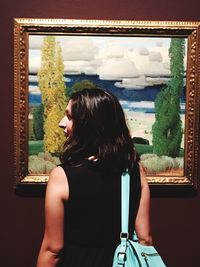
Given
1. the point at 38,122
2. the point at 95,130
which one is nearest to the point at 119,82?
the point at 38,122

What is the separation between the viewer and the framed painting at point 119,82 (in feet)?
7.51

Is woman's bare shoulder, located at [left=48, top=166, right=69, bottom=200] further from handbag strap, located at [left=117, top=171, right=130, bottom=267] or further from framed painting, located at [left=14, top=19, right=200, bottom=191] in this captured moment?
framed painting, located at [left=14, top=19, right=200, bottom=191]

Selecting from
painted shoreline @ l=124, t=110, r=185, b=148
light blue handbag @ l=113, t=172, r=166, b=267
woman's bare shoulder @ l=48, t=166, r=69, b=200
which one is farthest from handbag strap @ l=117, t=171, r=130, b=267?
painted shoreline @ l=124, t=110, r=185, b=148

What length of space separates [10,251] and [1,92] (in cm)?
81

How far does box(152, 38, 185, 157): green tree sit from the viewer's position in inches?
91.7

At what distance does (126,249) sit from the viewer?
5.00 feet

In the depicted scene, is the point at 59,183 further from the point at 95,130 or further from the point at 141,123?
the point at 141,123

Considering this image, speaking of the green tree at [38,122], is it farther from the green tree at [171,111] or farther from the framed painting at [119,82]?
the green tree at [171,111]

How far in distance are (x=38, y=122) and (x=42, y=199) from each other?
39 cm

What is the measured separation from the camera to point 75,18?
7.56 feet

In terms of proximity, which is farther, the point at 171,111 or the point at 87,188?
the point at 171,111

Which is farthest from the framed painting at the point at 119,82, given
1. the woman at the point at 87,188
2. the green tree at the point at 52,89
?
the woman at the point at 87,188

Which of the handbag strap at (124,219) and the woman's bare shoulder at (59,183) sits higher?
the woman's bare shoulder at (59,183)

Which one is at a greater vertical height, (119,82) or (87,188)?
(119,82)
